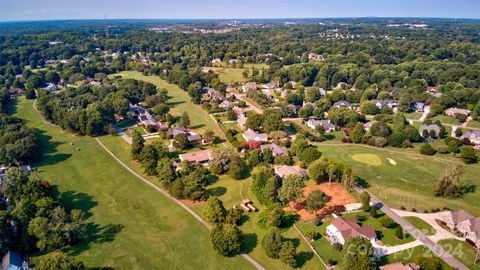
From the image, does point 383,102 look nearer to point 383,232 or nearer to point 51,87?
point 383,232

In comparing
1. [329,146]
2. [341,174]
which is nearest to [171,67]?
[329,146]

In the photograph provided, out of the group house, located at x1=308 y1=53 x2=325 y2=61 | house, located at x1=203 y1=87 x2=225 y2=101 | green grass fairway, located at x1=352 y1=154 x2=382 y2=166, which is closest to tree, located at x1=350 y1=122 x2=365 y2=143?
green grass fairway, located at x1=352 y1=154 x2=382 y2=166

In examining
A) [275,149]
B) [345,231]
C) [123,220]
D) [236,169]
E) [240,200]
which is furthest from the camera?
[275,149]

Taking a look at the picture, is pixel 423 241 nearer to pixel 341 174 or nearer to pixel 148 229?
pixel 341 174

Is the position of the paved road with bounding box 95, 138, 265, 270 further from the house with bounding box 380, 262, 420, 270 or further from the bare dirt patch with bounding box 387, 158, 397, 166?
the bare dirt patch with bounding box 387, 158, 397, 166

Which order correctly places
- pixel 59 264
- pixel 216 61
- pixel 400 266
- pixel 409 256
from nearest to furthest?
pixel 59 264
pixel 400 266
pixel 409 256
pixel 216 61

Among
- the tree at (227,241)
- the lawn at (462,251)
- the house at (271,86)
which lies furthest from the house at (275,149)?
the house at (271,86)

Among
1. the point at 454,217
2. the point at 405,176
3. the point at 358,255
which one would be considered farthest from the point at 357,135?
the point at 358,255
